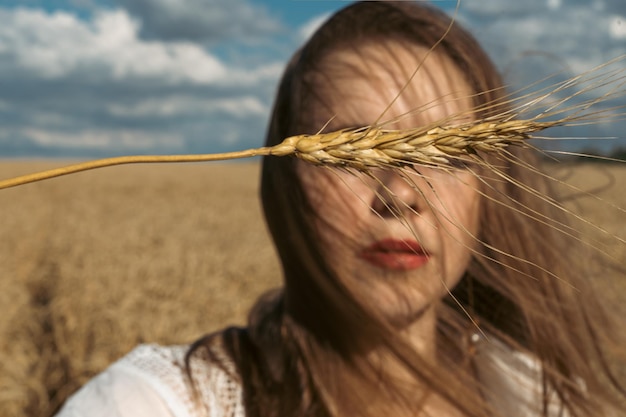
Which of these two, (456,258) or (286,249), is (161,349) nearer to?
(286,249)

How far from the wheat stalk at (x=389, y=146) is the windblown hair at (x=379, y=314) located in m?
0.80

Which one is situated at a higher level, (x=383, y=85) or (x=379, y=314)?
(x=383, y=85)

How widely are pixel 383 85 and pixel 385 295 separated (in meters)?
0.47

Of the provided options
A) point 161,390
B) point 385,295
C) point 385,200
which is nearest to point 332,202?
point 385,200

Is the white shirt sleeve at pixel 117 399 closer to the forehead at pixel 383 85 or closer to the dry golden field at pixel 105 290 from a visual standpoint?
the forehead at pixel 383 85

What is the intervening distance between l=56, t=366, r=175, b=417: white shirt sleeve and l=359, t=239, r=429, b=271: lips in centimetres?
58

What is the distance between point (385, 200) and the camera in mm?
1394

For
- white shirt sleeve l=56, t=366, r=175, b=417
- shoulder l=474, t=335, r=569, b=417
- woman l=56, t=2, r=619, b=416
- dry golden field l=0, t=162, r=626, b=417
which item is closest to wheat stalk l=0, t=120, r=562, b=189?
dry golden field l=0, t=162, r=626, b=417

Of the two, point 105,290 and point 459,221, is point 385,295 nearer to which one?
point 459,221

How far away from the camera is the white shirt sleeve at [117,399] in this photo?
1.47 metres

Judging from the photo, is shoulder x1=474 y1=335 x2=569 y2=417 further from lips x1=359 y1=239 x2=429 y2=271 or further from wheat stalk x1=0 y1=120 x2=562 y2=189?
wheat stalk x1=0 y1=120 x2=562 y2=189

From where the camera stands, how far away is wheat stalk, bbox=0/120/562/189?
548mm

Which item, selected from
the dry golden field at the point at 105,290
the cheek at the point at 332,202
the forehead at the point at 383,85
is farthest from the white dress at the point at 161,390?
the dry golden field at the point at 105,290

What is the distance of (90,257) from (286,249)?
524cm
